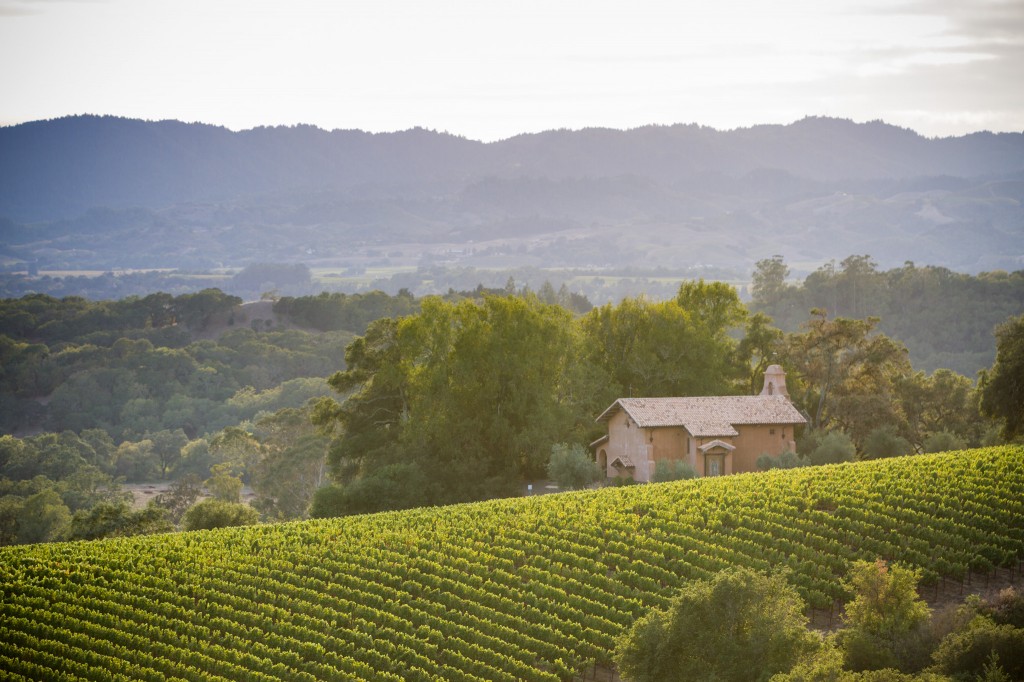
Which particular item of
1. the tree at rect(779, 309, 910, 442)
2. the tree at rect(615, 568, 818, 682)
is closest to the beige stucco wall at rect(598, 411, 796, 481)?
the tree at rect(779, 309, 910, 442)

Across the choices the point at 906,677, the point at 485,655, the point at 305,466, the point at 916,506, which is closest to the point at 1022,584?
the point at 916,506

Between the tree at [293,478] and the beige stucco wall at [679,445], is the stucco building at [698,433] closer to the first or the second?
the beige stucco wall at [679,445]

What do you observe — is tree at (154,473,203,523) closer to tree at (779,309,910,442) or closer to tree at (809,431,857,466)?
tree at (779,309,910,442)

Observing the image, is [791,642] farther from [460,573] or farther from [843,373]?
[843,373]

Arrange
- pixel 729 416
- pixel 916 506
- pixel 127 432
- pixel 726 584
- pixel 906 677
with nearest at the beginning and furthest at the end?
1. pixel 906 677
2. pixel 726 584
3. pixel 916 506
4. pixel 729 416
5. pixel 127 432

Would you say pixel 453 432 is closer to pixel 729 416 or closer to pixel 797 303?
pixel 729 416

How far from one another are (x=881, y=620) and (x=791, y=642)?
10.8 ft

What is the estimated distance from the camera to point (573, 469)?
2060 inches

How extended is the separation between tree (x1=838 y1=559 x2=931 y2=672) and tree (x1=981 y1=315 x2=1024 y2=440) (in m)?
29.4

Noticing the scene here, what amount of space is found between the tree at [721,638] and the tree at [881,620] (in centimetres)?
142

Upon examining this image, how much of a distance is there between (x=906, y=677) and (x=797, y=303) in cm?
11966

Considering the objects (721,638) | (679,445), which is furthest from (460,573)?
(679,445)

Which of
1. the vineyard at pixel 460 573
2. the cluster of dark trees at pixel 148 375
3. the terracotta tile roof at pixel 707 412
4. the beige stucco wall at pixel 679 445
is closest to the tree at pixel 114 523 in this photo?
the vineyard at pixel 460 573

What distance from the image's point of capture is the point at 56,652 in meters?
26.8
